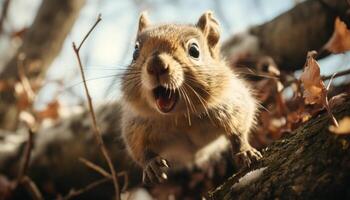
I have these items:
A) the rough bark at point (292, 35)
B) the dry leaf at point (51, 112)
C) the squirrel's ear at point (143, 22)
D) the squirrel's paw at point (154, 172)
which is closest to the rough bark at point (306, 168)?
the squirrel's paw at point (154, 172)

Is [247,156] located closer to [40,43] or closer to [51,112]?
[51,112]

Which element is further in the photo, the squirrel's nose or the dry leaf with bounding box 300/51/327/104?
the squirrel's nose

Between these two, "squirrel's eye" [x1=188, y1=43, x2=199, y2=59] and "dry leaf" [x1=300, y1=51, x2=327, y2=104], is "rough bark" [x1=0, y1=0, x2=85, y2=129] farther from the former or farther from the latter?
"dry leaf" [x1=300, y1=51, x2=327, y2=104]

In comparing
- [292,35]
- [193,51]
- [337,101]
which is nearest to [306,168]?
[337,101]

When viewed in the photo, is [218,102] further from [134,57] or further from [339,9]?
[339,9]

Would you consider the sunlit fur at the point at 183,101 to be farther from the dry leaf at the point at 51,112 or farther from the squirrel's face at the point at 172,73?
the dry leaf at the point at 51,112

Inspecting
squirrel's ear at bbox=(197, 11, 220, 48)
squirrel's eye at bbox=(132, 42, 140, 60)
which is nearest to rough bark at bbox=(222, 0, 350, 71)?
squirrel's ear at bbox=(197, 11, 220, 48)

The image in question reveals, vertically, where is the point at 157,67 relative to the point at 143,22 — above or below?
below

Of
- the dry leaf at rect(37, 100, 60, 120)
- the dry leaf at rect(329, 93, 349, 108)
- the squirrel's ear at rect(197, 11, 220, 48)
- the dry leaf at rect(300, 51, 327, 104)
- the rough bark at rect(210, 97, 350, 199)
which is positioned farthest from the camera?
the dry leaf at rect(37, 100, 60, 120)
